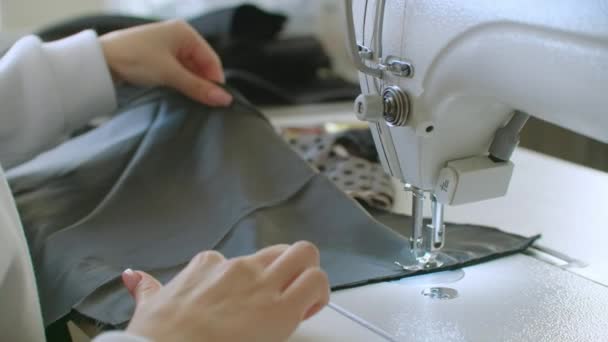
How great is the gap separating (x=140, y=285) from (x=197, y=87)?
20.8 inches

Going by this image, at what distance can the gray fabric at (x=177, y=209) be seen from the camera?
90 centimetres

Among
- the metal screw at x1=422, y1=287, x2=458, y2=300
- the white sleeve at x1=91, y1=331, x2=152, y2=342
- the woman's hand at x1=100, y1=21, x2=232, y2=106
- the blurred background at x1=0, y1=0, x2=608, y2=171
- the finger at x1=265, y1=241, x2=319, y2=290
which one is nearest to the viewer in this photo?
the white sleeve at x1=91, y1=331, x2=152, y2=342

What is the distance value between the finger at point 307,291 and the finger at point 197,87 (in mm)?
565

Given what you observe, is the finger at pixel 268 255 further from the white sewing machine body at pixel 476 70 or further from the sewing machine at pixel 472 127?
the white sewing machine body at pixel 476 70

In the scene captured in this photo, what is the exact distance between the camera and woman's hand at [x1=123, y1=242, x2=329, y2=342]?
656mm

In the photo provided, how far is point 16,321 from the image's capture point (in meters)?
0.80

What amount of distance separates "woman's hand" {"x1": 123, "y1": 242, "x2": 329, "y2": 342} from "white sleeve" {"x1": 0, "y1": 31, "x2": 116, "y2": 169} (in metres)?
0.52

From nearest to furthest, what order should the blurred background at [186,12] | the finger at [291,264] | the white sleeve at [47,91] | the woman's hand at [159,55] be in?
1. the finger at [291,264]
2. the white sleeve at [47,91]
3. the woman's hand at [159,55]
4. the blurred background at [186,12]

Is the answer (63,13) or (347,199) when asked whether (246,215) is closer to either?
(347,199)

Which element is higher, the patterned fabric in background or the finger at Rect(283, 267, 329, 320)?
the finger at Rect(283, 267, 329, 320)

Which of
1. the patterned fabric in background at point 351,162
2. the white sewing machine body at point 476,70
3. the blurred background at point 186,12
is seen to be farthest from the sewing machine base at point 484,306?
the blurred background at point 186,12

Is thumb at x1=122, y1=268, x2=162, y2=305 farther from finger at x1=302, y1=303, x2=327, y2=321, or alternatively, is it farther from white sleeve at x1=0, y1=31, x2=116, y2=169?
white sleeve at x1=0, y1=31, x2=116, y2=169

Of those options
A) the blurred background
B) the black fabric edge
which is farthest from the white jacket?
the blurred background

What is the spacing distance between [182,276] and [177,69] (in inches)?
23.5
